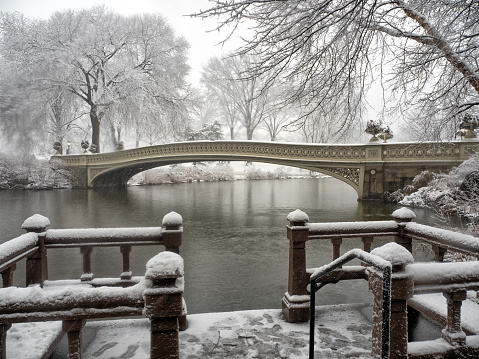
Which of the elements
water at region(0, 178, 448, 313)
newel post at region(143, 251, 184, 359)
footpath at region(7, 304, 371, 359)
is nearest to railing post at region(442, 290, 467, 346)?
footpath at region(7, 304, 371, 359)

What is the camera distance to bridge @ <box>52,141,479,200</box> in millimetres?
15136

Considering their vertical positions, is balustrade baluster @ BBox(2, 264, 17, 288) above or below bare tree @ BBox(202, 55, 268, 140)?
below

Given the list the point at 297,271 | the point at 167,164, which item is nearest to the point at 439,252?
the point at 297,271

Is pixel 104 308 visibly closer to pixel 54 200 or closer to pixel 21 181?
pixel 54 200

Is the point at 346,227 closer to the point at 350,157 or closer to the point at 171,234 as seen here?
the point at 171,234

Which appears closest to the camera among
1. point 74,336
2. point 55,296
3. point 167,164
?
point 55,296

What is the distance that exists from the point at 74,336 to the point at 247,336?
1.94m

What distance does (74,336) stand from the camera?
1833 mm

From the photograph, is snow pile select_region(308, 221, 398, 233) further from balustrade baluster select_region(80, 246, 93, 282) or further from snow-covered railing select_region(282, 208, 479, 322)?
balustrade baluster select_region(80, 246, 93, 282)

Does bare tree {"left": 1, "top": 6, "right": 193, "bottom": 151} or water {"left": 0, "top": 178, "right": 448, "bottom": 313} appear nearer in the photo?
water {"left": 0, "top": 178, "right": 448, "bottom": 313}

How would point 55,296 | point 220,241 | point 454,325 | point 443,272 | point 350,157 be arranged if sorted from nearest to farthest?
point 55,296, point 443,272, point 454,325, point 220,241, point 350,157

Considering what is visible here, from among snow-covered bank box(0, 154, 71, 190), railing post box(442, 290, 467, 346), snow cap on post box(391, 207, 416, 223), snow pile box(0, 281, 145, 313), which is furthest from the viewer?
snow-covered bank box(0, 154, 71, 190)

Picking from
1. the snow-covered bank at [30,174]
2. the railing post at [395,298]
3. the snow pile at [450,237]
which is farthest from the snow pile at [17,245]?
the snow-covered bank at [30,174]

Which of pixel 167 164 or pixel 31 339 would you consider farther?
pixel 167 164
